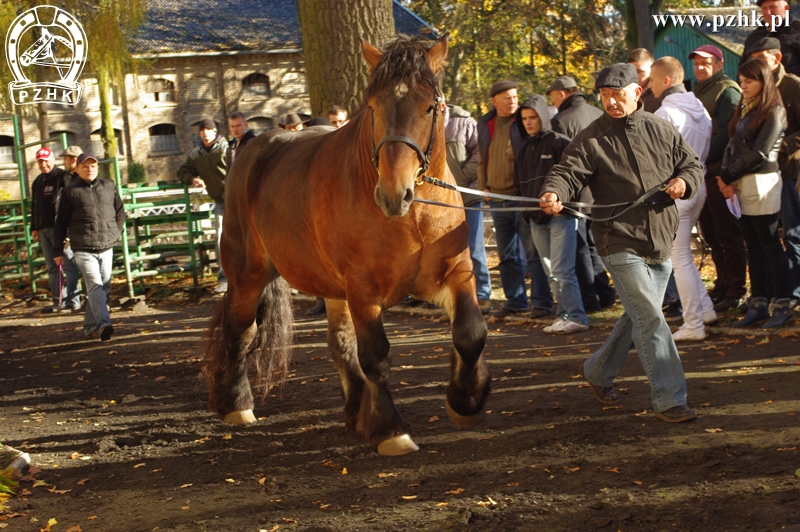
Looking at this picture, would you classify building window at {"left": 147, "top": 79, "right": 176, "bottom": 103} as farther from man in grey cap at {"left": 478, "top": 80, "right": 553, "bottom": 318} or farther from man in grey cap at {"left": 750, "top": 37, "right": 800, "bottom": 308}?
man in grey cap at {"left": 750, "top": 37, "right": 800, "bottom": 308}

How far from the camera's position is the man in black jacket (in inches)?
430

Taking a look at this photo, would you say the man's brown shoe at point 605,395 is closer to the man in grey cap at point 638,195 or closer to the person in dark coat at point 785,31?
the man in grey cap at point 638,195

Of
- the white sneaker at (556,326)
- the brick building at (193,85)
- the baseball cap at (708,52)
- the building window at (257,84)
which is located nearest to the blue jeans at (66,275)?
Answer: the white sneaker at (556,326)

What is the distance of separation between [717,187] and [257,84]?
39373mm

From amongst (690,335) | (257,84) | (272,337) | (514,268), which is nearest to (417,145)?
(272,337)

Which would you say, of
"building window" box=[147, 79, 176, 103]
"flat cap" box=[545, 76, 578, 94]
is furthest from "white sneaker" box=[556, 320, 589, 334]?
"building window" box=[147, 79, 176, 103]

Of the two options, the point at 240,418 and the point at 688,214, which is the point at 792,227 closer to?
the point at 688,214

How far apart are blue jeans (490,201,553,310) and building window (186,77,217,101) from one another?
37.4m

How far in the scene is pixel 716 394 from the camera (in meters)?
5.91

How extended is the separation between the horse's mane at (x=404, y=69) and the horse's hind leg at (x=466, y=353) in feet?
3.68

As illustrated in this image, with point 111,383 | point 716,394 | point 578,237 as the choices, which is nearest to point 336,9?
point 578,237

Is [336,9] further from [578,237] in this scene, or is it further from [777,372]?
[777,372]

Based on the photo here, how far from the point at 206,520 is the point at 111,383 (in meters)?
4.33

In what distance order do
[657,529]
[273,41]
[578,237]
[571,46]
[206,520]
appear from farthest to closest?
[273,41] → [571,46] → [578,237] → [206,520] → [657,529]
